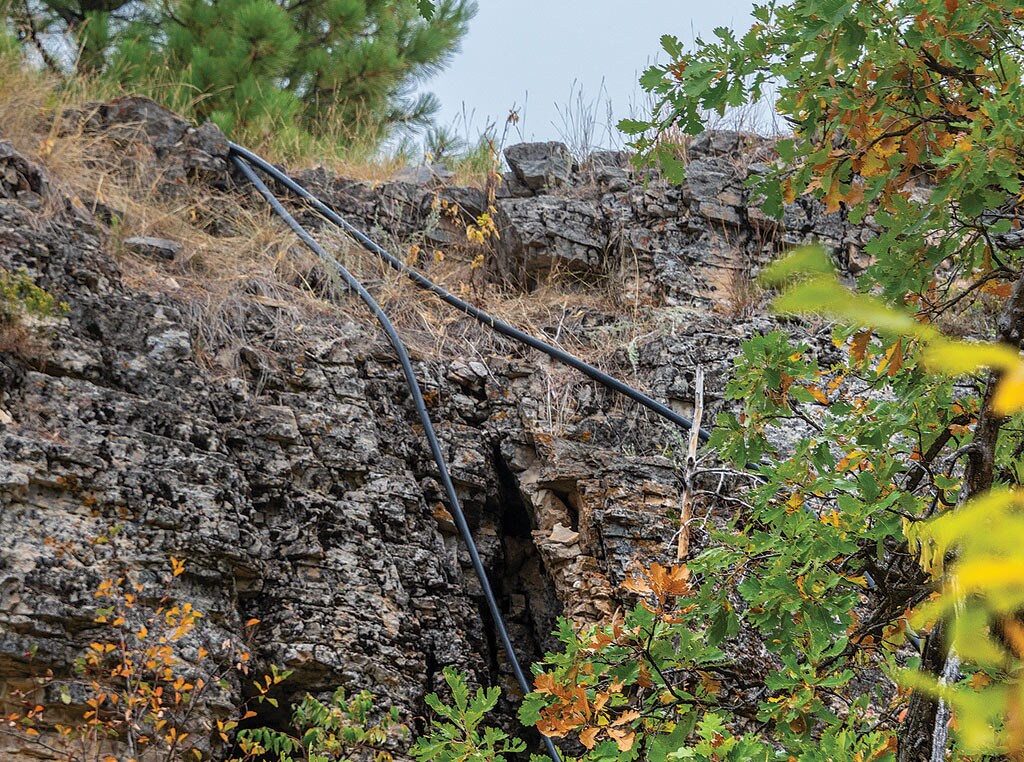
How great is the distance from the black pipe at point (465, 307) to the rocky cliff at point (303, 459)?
0.32ft

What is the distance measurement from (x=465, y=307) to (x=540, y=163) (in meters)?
1.37

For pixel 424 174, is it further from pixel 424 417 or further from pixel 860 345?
pixel 860 345

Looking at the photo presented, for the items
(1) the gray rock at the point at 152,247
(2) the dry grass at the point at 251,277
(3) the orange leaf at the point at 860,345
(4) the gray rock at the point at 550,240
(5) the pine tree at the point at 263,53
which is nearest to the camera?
(3) the orange leaf at the point at 860,345

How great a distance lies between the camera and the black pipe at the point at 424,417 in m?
3.92

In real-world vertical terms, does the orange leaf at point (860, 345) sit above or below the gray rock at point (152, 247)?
below

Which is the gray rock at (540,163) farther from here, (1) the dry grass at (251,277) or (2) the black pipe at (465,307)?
(2) the black pipe at (465,307)

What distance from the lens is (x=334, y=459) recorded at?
398 cm

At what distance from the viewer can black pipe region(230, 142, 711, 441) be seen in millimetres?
4500

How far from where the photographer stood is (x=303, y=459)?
3920mm

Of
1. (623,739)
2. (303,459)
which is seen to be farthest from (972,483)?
(303,459)

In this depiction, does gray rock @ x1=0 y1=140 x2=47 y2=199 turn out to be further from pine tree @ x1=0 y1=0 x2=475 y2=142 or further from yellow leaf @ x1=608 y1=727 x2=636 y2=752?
yellow leaf @ x1=608 y1=727 x2=636 y2=752

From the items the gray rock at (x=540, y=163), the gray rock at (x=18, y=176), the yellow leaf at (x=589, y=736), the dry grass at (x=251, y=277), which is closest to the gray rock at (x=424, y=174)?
the gray rock at (x=540, y=163)

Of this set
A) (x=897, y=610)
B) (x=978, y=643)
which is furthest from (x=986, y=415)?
(x=978, y=643)

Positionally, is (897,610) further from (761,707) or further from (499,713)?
(499,713)
